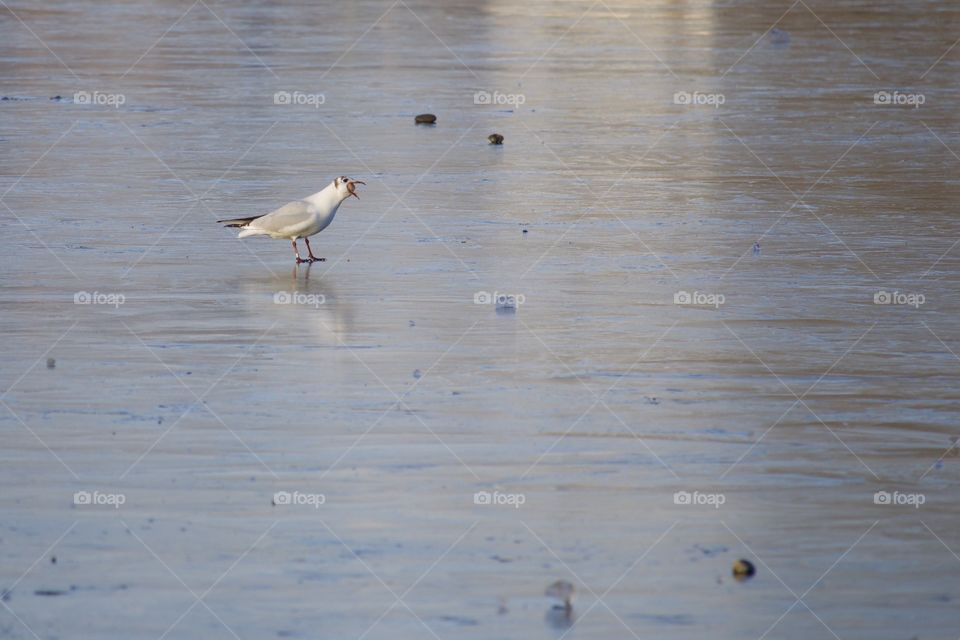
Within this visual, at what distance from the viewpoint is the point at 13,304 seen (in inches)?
341

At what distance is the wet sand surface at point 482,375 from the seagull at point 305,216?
0.21 m

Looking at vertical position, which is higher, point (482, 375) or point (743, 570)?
point (482, 375)

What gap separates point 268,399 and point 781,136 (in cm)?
863

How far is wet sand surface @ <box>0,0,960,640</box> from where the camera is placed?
516cm

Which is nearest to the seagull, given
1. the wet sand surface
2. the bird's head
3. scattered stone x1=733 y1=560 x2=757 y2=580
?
the bird's head

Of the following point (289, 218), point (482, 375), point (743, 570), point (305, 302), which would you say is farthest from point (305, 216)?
point (743, 570)

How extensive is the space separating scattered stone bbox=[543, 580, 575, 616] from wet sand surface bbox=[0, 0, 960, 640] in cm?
4

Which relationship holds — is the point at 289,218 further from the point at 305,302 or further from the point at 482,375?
the point at 482,375

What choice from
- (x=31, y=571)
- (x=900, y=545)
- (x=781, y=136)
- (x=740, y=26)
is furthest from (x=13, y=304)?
(x=740, y=26)

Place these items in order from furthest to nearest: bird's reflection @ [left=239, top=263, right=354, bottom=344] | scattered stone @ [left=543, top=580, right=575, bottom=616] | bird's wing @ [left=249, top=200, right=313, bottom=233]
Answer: bird's wing @ [left=249, top=200, right=313, bottom=233] → bird's reflection @ [left=239, top=263, right=354, bottom=344] → scattered stone @ [left=543, top=580, right=575, bottom=616]

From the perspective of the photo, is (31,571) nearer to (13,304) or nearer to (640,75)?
(13,304)

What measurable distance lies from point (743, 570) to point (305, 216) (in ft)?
16.4

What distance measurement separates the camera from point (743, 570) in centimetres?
525

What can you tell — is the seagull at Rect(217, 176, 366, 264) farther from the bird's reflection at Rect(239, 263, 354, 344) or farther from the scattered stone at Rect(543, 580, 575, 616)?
the scattered stone at Rect(543, 580, 575, 616)
